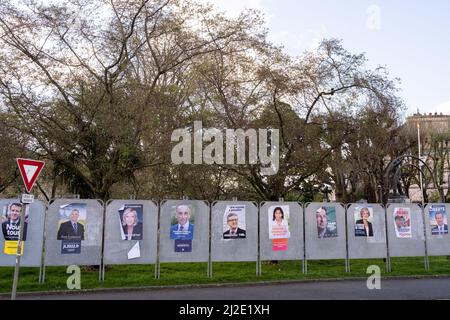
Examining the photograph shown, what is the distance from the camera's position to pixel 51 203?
15.6 meters

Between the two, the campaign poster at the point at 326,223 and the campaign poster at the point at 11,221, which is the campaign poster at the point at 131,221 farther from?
the campaign poster at the point at 326,223

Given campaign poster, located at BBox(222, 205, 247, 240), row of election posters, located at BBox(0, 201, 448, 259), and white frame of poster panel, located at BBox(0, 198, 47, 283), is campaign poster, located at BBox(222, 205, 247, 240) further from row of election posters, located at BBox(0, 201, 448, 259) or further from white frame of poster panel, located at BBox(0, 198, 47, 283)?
white frame of poster panel, located at BBox(0, 198, 47, 283)

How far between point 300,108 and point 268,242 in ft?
26.4

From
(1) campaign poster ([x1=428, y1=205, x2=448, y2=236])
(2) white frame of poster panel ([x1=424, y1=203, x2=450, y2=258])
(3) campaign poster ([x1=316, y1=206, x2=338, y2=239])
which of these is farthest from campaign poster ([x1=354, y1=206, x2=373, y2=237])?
(1) campaign poster ([x1=428, y1=205, x2=448, y2=236])

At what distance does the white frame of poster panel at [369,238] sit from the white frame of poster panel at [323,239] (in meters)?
0.21

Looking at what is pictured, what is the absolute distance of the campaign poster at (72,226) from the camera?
15.4 metres

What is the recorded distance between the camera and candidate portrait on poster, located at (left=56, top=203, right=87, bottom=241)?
15445 millimetres

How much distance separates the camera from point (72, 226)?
15.6m

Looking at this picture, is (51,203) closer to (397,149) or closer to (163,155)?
(163,155)

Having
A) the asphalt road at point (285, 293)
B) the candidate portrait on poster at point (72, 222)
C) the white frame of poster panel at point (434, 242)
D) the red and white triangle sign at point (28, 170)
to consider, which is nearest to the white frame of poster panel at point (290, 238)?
the asphalt road at point (285, 293)

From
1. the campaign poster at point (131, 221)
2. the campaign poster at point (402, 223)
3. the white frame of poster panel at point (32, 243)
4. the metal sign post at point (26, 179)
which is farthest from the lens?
the campaign poster at point (402, 223)

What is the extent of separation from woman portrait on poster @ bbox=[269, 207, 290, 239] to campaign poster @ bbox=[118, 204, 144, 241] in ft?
15.9

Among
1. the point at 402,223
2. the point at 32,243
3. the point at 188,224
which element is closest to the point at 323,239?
the point at 402,223
